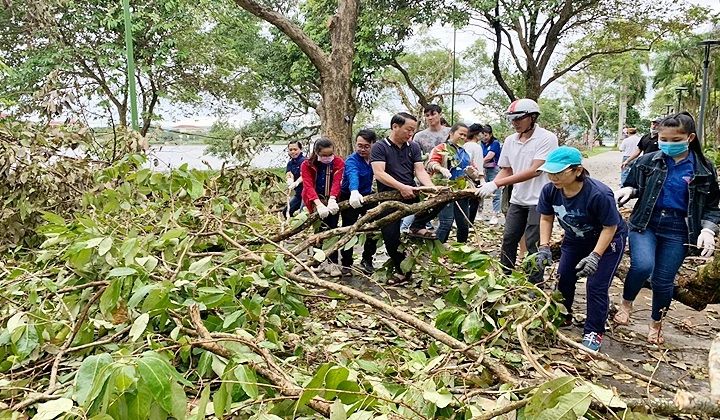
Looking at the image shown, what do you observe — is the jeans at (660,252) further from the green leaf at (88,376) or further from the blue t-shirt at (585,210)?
the green leaf at (88,376)

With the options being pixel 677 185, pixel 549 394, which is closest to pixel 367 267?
pixel 677 185

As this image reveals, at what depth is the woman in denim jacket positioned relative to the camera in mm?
2834

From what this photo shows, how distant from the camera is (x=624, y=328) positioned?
3256mm

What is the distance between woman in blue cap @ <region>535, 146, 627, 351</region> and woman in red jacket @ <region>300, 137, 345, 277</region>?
1.78 m

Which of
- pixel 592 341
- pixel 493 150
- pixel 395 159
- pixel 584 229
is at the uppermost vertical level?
pixel 395 159

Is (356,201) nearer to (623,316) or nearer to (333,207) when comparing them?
(333,207)

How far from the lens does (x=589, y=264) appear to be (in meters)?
2.66

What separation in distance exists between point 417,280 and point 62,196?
2861 mm

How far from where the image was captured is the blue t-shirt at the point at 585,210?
267 centimetres

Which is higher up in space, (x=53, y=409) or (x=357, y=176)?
(x=357, y=176)

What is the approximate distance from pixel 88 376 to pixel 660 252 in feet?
9.65

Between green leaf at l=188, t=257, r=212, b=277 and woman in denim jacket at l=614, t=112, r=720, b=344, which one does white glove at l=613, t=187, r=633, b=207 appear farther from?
green leaf at l=188, t=257, r=212, b=277

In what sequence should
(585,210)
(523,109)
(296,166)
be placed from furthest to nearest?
(296,166) → (523,109) → (585,210)

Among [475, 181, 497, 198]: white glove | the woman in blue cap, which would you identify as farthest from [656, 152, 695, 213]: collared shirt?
[475, 181, 497, 198]: white glove
